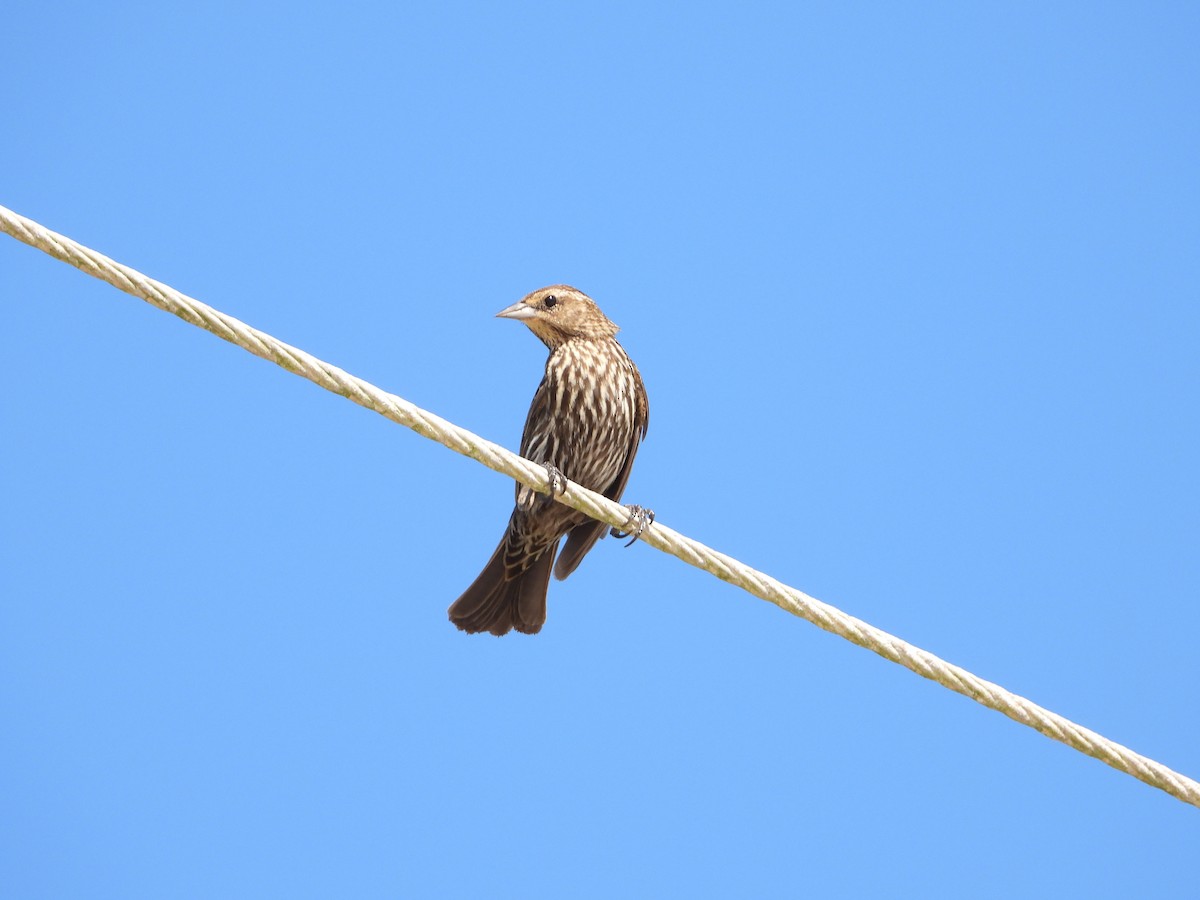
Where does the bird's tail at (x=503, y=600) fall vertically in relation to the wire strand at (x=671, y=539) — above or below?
above

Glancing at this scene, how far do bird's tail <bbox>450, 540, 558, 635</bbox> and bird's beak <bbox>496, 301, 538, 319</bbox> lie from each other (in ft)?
3.36

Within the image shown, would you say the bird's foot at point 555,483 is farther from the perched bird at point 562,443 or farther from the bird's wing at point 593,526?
the bird's wing at point 593,526

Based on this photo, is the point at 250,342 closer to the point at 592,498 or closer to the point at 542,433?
the point at 592,498

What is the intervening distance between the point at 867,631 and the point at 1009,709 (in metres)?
0.44

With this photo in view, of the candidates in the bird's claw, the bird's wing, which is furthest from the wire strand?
the bird's wing

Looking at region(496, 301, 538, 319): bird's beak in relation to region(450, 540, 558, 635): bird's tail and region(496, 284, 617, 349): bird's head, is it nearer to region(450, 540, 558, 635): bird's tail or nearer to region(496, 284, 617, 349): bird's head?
region(496, 284, 617, 349): bird's head

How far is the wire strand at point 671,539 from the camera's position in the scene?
357cm

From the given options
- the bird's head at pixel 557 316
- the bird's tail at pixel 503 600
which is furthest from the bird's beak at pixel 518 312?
the bird's tail at pixel 503 600

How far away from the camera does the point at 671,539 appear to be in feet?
13.9

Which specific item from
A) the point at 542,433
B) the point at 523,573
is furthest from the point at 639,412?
the point at 523,573

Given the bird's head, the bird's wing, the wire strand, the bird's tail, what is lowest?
the wire strand

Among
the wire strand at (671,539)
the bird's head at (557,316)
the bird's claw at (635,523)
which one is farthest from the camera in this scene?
the bird's head at (557,316)

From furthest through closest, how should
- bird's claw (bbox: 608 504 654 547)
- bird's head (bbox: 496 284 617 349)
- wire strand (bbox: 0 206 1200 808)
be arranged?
bird's head (bbox: 496 284 617 349) < bird's claw (bbox: 608 504 654 547) < wire strand (bbox: 0 206 1200 808)

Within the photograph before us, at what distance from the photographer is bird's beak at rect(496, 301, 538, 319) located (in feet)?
19.8
